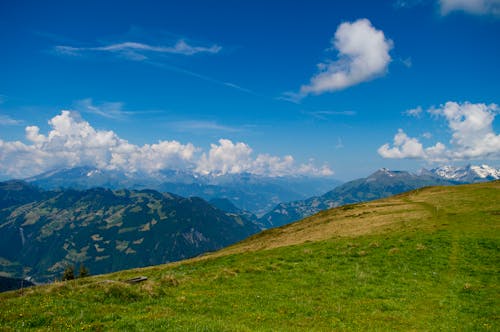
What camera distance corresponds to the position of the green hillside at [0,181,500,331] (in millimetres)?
17703

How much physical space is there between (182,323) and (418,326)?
45.7ft

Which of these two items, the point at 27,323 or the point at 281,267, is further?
the point at 281,267

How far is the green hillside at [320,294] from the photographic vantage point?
17703mm

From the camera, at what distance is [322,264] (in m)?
34.0

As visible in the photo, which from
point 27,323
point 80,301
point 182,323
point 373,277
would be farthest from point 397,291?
point 27,323

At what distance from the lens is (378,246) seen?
38.6m

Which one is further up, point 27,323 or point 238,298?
point 27,323

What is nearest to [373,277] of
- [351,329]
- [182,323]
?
[351,329]

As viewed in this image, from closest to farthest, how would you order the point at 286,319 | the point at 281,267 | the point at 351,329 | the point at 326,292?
1. the point at 351,329
2. the point at 286,319
3. the point at 326,292
4. the point at 281,267

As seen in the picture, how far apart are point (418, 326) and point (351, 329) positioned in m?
4.32

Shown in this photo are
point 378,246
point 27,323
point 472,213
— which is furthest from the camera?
point 472,213

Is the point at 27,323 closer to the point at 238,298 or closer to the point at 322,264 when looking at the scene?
the point at 238,298

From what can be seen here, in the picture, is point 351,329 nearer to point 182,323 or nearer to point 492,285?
point 182,323

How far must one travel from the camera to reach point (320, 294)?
2486 cm
